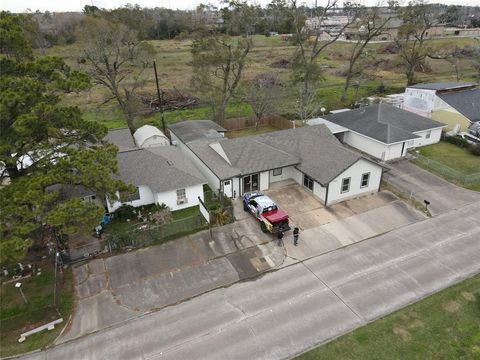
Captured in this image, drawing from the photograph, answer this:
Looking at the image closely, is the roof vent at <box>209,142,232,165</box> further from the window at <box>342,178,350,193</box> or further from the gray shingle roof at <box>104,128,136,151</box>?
the window at <box>342,178,350,193</box>

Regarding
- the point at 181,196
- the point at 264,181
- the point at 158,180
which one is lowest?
the point at 264,181

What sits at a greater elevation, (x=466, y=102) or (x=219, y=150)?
(x=466, y=102)

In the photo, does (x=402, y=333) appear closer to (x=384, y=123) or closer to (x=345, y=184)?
(x=345, y=184)

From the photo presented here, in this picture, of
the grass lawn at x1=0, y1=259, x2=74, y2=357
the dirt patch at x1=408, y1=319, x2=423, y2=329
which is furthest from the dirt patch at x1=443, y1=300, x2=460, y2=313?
the grass lawn at x1=0, y1=259, x2=74, y2=357

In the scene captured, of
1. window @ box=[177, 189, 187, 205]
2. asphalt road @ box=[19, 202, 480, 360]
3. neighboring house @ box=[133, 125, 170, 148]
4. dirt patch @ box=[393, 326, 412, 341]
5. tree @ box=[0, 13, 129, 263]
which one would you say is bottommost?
asphalt road @ box=[19, 202, 480, 360]

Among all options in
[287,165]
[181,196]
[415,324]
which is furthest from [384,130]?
[415,324]

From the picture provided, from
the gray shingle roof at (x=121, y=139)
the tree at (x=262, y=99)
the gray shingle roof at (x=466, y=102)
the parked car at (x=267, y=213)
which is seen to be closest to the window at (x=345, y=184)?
the parked car at (x=267, y=213)

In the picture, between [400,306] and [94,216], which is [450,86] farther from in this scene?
[94,216]
